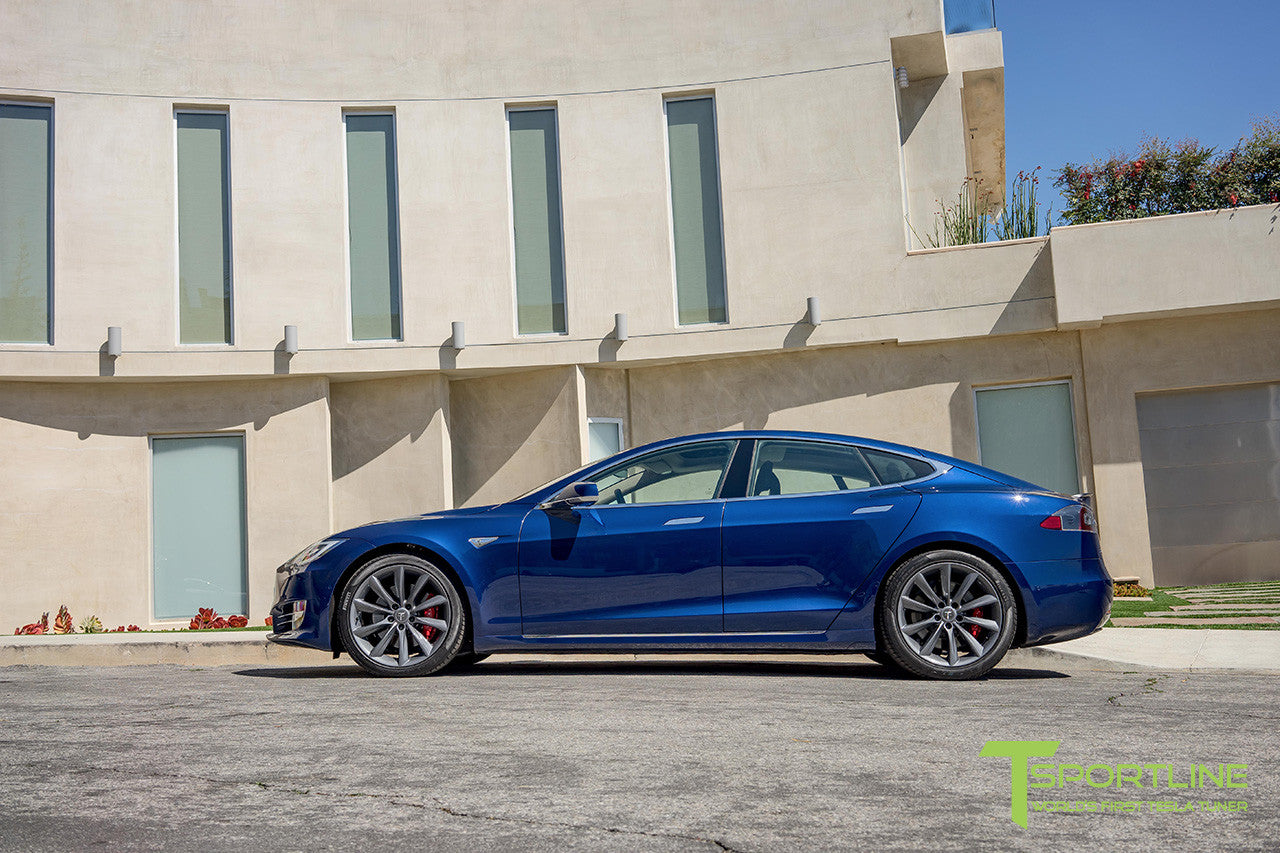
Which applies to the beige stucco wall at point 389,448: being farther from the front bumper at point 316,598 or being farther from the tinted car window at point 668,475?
the tinted car window at point 668,475

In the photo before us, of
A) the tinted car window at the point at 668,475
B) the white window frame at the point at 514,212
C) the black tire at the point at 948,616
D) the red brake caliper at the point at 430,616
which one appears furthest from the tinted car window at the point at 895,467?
the white window frame at the point at 514,212

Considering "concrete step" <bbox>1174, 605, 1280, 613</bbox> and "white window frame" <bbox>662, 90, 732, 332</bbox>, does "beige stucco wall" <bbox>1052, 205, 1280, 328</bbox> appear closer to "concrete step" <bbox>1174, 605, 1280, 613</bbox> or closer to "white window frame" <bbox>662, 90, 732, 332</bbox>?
"white window frame" <bbox>662, 90, 732, 332</bbox>

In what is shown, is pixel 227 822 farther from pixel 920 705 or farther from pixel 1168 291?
pixel 1168 291

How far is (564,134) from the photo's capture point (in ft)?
51.6

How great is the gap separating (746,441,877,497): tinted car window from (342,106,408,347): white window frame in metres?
9.22

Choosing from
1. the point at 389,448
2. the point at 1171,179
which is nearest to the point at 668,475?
the point at 389,448

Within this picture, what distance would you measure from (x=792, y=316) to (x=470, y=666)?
8471mm

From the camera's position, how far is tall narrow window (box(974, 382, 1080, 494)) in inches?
586

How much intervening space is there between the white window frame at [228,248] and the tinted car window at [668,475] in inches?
374

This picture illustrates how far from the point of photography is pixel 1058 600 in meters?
6.64

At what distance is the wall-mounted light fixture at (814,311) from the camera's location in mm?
14992

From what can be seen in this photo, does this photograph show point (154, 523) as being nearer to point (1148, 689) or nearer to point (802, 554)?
point (802, 554)

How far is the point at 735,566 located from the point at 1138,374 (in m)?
9.81

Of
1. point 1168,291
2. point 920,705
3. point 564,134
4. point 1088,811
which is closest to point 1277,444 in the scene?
point 1168,291
